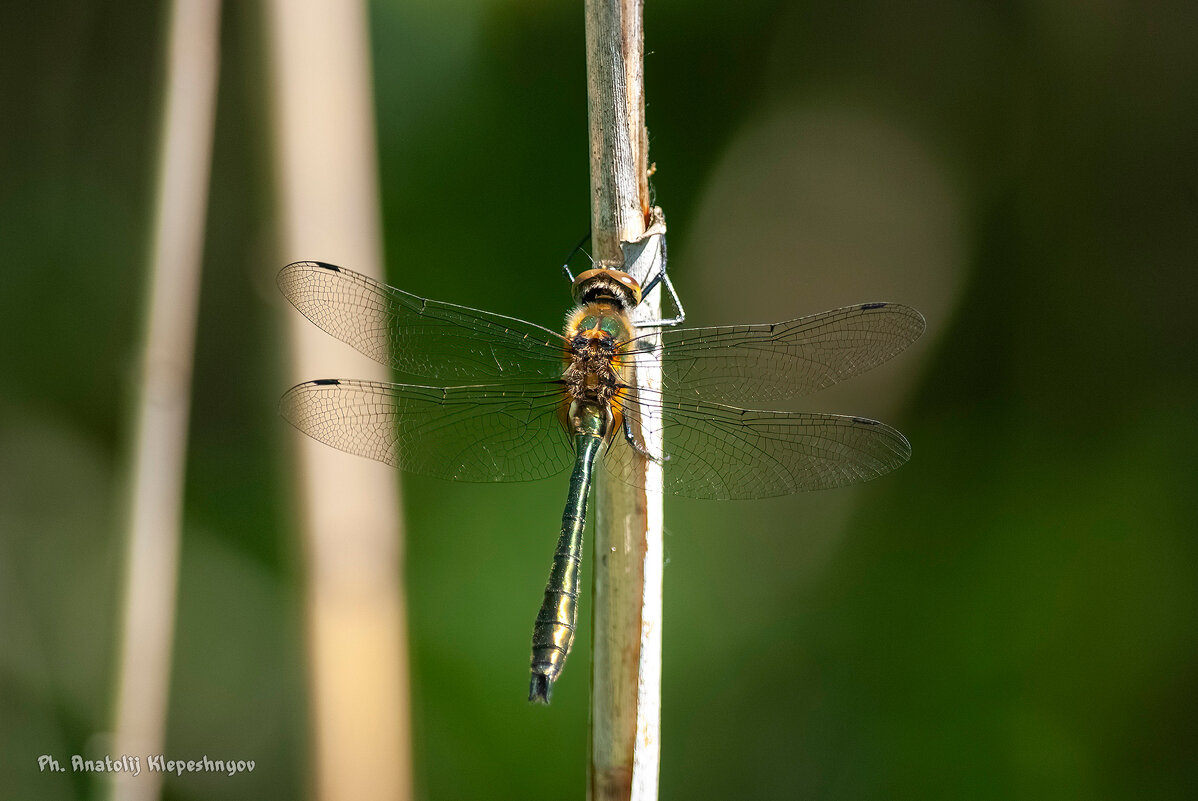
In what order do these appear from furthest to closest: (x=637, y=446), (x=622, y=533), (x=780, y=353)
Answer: (x=780, y=353) → (x=637, y=446) → (x=622, y=533)

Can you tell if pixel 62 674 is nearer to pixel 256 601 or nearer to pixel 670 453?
pixel 256 601

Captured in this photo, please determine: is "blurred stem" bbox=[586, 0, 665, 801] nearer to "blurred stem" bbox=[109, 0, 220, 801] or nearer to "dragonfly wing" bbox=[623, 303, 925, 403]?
"dragonfly wing" bbox=[623, 303, 925, 403]

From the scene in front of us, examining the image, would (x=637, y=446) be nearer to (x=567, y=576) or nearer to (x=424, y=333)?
(x=567, y=576)

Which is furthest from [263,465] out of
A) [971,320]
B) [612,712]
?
[971,320]

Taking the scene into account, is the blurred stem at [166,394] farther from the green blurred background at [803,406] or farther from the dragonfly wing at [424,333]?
the dragonfly wing at [424,333]

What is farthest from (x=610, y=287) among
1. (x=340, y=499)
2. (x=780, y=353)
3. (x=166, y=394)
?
(x=166, y=394)
